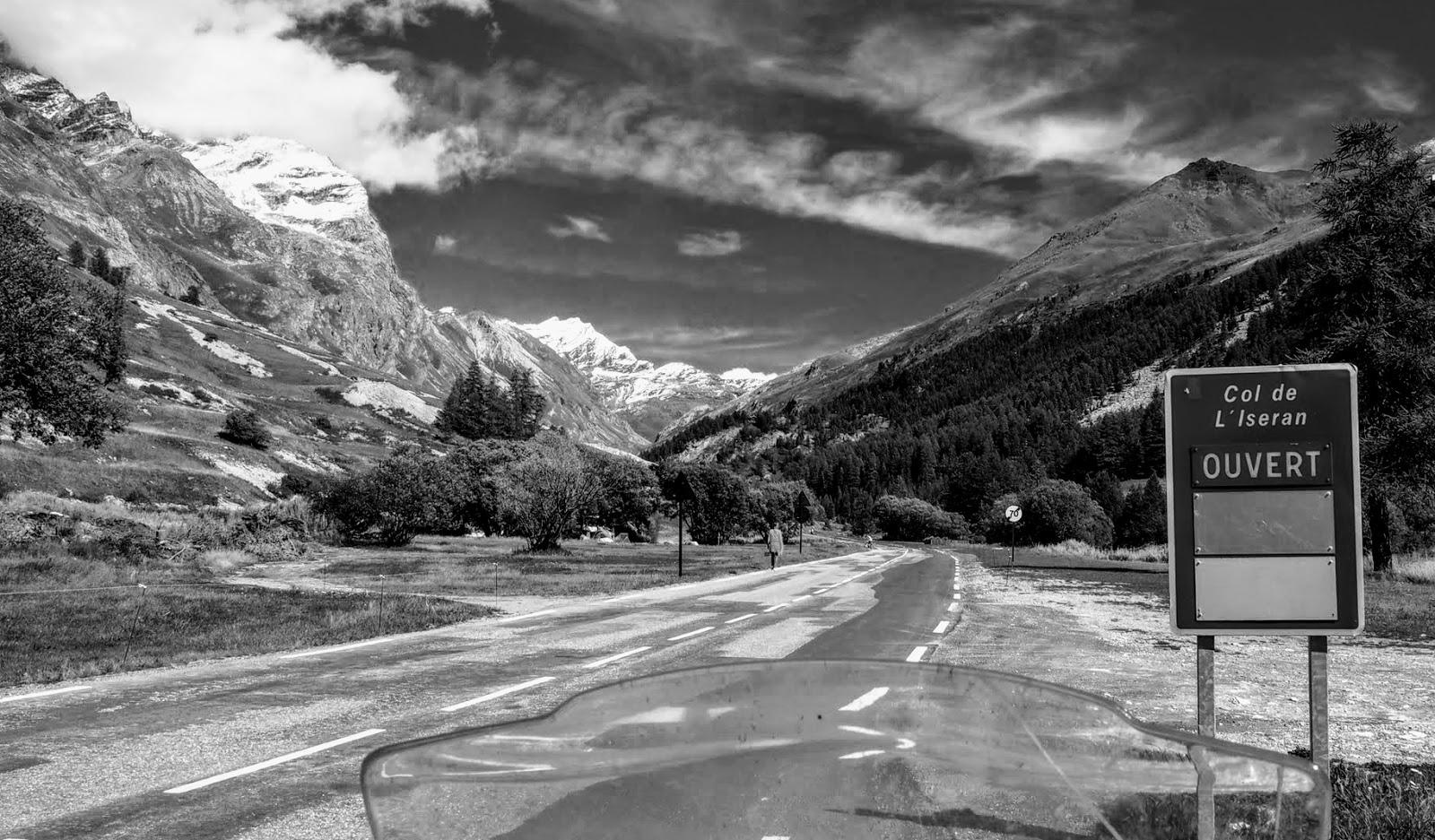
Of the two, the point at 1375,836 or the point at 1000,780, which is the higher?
the point at 1000,780

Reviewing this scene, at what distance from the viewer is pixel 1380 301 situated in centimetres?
2588

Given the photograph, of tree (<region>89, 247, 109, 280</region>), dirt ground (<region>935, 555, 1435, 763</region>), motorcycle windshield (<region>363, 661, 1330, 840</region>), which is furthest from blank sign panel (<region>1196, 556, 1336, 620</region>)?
tree (<region>89, 247, 109, 280</region>)

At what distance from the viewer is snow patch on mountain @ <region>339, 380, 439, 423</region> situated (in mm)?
143250

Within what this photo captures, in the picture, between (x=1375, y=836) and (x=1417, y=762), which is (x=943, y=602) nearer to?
(x=1417, y=762)

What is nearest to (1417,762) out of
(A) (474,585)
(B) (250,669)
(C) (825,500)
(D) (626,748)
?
(D) (626,748)

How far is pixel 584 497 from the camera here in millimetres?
47406

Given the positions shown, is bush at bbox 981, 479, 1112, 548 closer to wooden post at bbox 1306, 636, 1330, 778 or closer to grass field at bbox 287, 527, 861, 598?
grass field at bbox 287, 527, 861, 598

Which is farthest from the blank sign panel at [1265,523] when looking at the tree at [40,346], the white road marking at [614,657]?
the tree at [40,346]

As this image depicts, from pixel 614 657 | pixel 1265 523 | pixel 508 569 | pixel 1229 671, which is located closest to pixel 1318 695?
pixel 1265 523

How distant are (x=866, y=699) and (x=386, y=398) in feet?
512

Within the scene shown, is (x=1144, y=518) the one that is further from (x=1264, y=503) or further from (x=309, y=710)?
(x=1264, y=503)

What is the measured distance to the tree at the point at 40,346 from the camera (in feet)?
92.3

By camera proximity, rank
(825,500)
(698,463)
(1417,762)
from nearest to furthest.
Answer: (1417,762) < (698,463) < (825,500)

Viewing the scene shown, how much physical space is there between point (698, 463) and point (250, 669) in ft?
222
